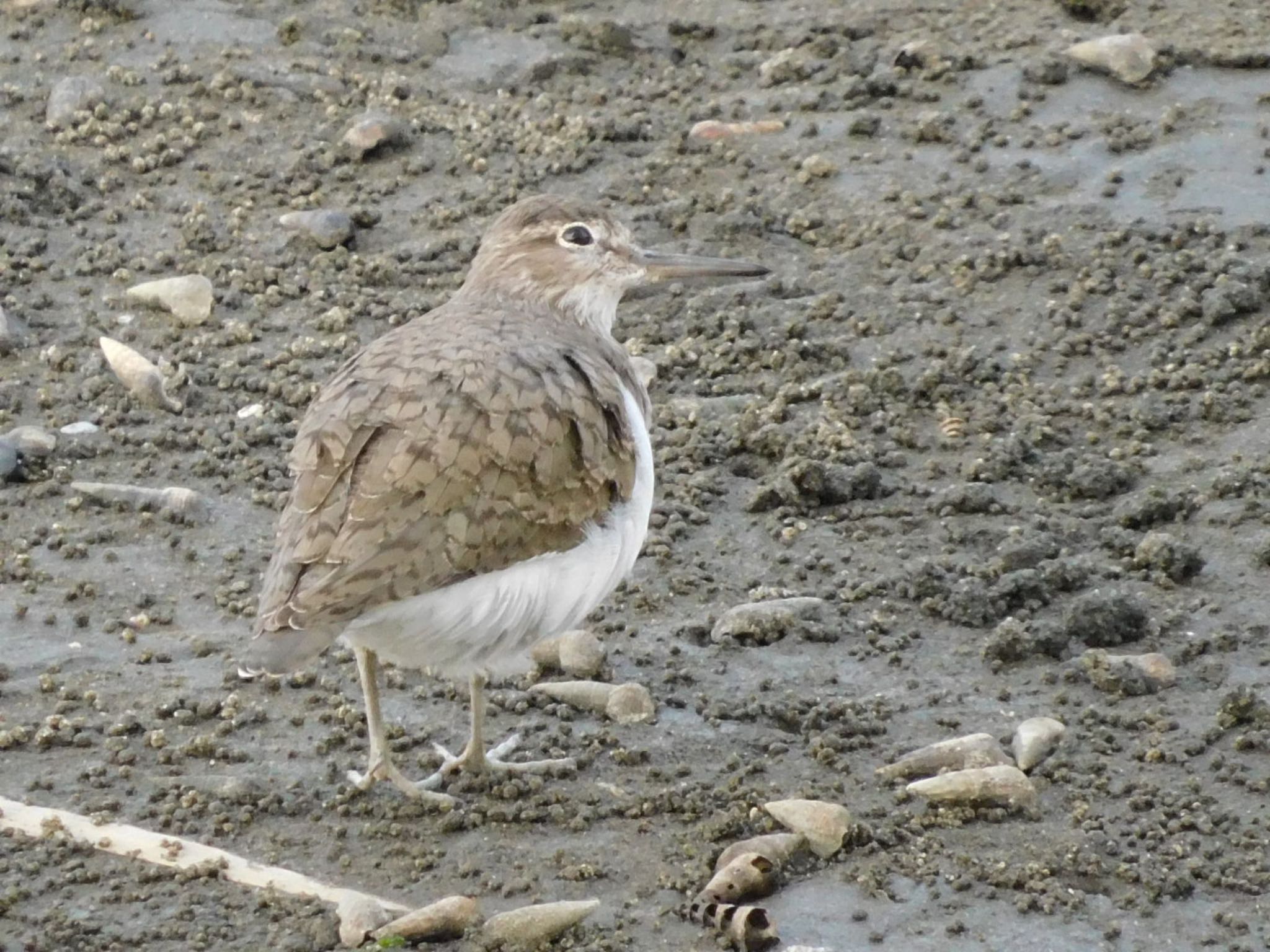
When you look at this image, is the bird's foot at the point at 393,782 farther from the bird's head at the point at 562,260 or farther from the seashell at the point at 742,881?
the bird's head at the point at 562,260

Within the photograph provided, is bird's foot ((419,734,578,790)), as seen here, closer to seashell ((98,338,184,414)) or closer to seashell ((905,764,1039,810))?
seashell ((905,764,1039,810))

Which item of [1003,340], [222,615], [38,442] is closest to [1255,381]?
[1003,340]

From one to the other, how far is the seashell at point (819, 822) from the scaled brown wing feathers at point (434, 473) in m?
0.91

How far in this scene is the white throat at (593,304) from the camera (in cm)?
623

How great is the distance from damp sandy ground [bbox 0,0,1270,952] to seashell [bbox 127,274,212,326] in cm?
7

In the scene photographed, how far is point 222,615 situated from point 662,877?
1954 mm

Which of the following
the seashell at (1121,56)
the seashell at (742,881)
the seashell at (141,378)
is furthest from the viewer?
the seashell at (1121,56)

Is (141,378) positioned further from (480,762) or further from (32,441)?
(480,762)

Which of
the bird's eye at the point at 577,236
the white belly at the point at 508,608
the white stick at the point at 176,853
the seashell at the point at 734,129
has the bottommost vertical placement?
the white stick at the point at 176,853

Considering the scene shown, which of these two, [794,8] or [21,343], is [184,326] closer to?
[21,343]

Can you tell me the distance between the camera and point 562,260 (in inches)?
245

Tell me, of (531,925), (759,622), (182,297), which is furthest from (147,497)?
(531,925)

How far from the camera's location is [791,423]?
22.6 feet

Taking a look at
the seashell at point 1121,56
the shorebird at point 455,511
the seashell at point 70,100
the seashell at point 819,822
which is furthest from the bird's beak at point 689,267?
the seashell at point 70,100
